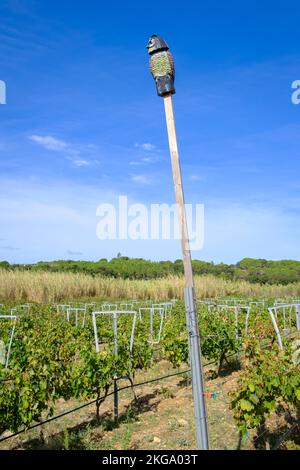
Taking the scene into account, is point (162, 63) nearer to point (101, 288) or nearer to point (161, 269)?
point (101, 288)

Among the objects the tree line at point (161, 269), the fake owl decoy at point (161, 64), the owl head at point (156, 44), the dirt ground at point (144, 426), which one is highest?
the owl head at point (156, 44)

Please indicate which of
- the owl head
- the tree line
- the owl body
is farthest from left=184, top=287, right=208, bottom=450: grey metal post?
the tree line

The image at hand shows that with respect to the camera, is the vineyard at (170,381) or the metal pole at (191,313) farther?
the vineyard at (170,381)

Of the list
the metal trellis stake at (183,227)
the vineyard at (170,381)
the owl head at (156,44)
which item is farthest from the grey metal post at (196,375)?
the owl head at (156,44)

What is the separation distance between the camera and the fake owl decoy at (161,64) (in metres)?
2.96

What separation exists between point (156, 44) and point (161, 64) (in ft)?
0.46

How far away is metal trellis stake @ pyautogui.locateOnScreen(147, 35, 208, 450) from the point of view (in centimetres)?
278

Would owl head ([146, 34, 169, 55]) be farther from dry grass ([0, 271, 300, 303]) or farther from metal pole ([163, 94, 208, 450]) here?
dry grass ([0, 271, 300, 303])

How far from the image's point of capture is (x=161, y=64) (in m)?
2.97

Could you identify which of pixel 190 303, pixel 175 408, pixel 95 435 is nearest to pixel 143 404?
pixel 175 408

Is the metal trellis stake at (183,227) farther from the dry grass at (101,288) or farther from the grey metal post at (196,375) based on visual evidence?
the dry grass at (101,288)

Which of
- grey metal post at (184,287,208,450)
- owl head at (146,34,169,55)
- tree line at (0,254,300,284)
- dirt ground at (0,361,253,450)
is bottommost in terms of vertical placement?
dirt ground at (0,361,253,450)
